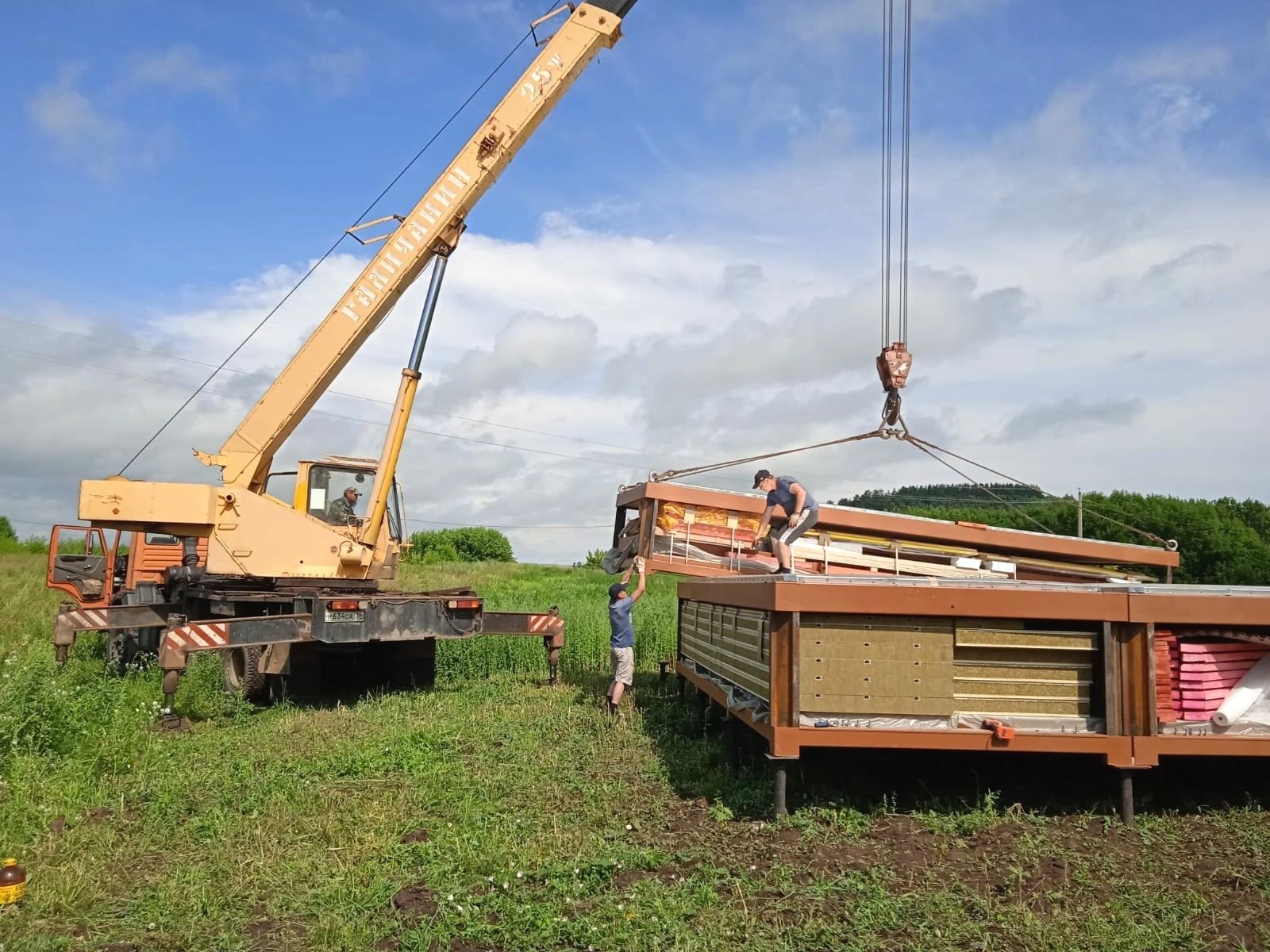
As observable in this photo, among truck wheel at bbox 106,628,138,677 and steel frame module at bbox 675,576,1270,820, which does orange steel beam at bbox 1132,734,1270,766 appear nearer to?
steel frame module at bbox 675,576,1270,820

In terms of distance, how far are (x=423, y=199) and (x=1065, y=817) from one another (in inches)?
397

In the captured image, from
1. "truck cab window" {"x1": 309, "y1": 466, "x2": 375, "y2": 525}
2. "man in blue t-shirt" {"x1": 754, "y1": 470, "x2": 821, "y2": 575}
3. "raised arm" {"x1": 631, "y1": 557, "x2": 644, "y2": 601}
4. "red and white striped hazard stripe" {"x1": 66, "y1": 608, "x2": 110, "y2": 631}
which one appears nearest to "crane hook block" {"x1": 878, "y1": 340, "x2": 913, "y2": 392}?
"man in blue t-shirt" {"x1": 754, "y1": 470, "x2": 821, "y2": 575}

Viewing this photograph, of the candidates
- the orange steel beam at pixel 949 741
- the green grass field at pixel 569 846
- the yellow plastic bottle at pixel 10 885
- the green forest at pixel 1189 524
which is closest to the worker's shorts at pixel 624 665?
the green grass field at pixel 569 846

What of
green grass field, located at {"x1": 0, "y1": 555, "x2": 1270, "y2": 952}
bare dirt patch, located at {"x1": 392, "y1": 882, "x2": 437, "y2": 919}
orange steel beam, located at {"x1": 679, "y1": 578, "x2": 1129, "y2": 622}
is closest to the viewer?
green grass field, located at {"x1": 0, "y1": 555, "x2": 1270, "y2": 952}

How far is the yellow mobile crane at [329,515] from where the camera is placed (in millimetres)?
11602

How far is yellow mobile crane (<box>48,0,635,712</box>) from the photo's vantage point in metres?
11.6

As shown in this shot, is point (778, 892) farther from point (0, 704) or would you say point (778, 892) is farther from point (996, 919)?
point (0, 704)

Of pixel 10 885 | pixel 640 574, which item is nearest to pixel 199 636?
pixel 640 574

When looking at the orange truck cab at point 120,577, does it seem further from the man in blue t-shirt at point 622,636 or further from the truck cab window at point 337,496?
the man in blue t-shirt at point 622,636

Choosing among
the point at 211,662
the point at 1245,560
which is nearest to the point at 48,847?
the point at 211,662

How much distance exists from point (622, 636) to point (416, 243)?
5570mm

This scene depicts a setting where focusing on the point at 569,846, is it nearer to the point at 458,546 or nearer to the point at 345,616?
the point at 345,616

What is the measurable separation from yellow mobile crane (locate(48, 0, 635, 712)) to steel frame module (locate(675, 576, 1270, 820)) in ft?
20.1

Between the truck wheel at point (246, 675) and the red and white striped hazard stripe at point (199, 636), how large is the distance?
3.59ft
